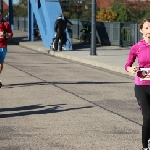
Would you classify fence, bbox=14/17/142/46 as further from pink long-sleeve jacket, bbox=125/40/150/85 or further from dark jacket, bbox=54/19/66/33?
pink long-sleeve jacket, bbox=125/40/150/85

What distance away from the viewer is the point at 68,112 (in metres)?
10.9

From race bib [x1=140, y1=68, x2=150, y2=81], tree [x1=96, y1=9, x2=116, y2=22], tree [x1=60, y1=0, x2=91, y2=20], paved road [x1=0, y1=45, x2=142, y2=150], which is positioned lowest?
paved road [x1=0, y1=45, x2=142, y2=150]

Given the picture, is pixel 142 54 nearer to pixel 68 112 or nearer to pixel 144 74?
pixel 144 74

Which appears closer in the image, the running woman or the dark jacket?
the running woman

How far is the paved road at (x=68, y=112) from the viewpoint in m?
8.32

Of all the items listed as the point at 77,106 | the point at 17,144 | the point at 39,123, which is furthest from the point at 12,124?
the point at 77,106

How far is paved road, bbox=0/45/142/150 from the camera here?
27.3 ft

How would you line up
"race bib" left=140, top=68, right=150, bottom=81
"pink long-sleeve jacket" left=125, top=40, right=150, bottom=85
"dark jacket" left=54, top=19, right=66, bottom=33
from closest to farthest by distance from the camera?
"race bib" left=140, top=68, right=150, bottom=81 < "pink long-sleeve jacket" left=125, top=40, right=150, bottom=85 < "dark jacket" left=54, top=19, right=66, bottom=33

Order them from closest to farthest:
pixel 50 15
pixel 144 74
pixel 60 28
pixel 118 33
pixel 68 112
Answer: pixel 144 74 < pixel 68 112 < pixel 60 28 < pixel 50 15 < pixel 118 33

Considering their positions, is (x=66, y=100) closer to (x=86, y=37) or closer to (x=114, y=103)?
(x=114, y=103)

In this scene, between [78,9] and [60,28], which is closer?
[60,28]

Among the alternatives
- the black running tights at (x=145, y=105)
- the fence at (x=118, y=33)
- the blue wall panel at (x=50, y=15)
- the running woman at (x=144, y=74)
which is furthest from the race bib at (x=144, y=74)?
the fence at (x=118, y=33)

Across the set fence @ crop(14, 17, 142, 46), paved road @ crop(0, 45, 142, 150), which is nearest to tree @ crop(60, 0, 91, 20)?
fence @ crop(14, 17, 142, 46)

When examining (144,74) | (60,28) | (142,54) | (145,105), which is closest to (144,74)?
(144,74)
